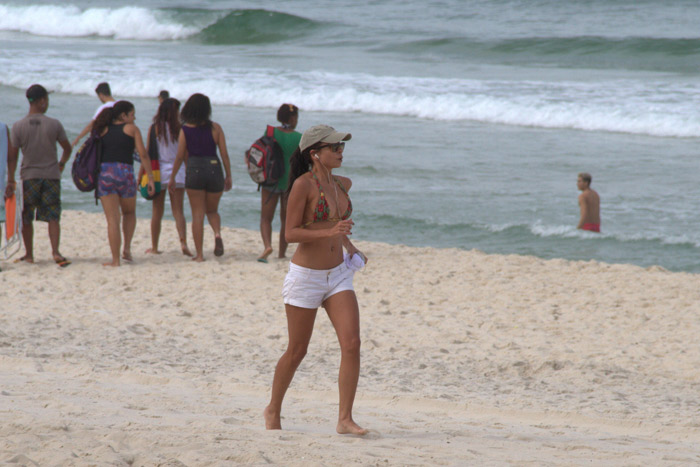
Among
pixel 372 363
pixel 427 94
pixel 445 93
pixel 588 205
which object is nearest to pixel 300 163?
pixel 372 363

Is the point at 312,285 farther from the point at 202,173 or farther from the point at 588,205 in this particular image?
the point at 588,205

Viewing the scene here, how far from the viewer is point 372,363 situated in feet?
20.2

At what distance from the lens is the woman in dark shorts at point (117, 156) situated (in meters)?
8.01

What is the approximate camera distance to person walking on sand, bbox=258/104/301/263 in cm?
828

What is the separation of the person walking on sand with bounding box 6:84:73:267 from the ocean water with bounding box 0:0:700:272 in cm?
391

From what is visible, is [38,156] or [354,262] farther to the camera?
[38,156]

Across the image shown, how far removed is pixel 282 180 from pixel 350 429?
4.87 metres

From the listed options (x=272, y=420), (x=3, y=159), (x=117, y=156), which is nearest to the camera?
(x=272, y=420)

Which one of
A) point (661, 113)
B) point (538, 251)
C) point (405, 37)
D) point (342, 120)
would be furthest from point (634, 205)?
point (405, 37)

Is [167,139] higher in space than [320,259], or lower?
higher

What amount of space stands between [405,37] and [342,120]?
13.5 metres

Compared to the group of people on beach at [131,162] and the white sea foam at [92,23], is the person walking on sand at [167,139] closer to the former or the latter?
the group of people on beach at [131,162]

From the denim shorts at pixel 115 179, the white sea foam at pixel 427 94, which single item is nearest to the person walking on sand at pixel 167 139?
the denim shorts at pixel 115 179

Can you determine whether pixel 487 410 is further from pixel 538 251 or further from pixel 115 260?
pixel 538 251
